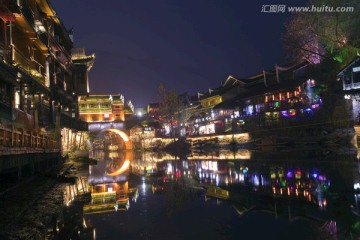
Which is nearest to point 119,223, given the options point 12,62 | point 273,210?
point 273,210

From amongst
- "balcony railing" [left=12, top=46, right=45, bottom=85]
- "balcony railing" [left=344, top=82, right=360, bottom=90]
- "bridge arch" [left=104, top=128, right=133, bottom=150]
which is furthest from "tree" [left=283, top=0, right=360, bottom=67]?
"bridge arch" [left=104, top=128, right=133, bottom=150]

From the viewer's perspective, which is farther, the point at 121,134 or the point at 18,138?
the point at 121,134

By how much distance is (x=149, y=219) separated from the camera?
8.09m

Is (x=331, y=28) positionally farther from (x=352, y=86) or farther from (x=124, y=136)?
(x=124, y=136)

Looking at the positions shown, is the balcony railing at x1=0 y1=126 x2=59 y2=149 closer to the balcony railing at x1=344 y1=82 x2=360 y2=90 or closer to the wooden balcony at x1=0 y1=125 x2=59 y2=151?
the wooden balcony at x1=0 y1=125 x2=59 y2=151

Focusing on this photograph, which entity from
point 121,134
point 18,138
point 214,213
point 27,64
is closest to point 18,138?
point 18,138

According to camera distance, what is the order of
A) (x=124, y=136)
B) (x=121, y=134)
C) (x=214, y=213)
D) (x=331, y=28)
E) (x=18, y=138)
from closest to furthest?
(x=214, y=213) < (x=18, y=138) < (x=331, y=28) < (x=121, y=134) < (x=124, y=136)

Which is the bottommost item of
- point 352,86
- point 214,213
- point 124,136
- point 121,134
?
point 214,213

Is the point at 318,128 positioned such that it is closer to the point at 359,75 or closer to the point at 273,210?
the point at 359,75

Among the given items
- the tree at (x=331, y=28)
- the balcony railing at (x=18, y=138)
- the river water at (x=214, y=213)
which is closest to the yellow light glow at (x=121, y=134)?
the tree at (x=331, y=28)

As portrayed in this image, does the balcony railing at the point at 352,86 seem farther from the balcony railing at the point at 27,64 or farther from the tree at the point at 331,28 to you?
the balcony railing at the point at 27,64

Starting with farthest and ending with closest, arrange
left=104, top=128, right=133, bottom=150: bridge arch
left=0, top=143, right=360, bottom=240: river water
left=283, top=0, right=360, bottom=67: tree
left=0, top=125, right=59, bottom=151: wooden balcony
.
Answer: left=104, top=128, right=133, bottom=150: bridge arch < left=283, top=0, right=360, bottom=67: tree < left=0, top=125, right=59, bottom=151: wooden balcony < left=0, top=143, right=360, bottom=240: river water

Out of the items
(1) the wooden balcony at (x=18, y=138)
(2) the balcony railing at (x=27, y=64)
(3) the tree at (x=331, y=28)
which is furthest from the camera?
(3) the tree at (x=331, y=28)

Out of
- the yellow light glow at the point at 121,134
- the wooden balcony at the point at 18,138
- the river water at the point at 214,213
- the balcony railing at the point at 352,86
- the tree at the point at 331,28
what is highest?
the tree at the point at 331,28
